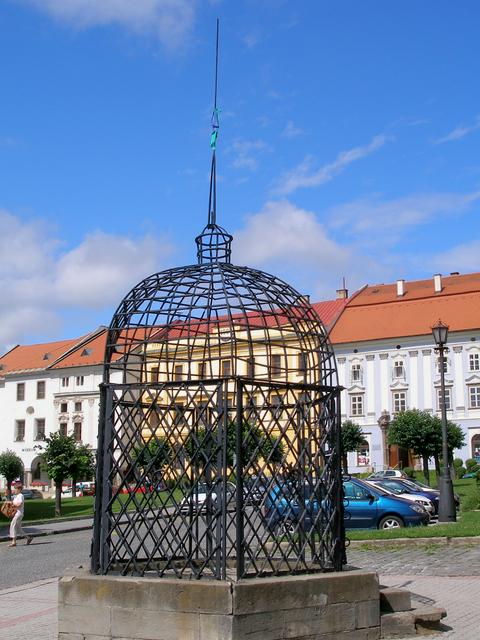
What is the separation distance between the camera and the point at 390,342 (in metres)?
61.1

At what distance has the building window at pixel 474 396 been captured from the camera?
187ft

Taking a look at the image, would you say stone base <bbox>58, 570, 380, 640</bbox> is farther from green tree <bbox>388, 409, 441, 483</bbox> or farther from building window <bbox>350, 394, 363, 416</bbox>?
building window <bbox>350, 394, 363, 416</bbox>

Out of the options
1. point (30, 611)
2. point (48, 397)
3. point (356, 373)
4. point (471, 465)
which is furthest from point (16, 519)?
point (48, 397)

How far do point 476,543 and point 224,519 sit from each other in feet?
28.8

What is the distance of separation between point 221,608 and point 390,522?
12.1 m

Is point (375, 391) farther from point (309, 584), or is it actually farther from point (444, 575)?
point (309, 584)

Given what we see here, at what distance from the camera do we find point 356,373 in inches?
2454

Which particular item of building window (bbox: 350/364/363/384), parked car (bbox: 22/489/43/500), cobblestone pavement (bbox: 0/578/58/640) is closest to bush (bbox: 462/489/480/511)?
cobblestone pavement (bbox: 0/578/58/640)

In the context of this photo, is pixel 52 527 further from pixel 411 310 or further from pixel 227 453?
pixel 411 310

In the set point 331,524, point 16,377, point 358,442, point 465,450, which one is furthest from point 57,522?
point 16,377

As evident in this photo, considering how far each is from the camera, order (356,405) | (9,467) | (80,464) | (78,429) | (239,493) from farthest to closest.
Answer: (78,429) → (356,405) → (9,467) → (80,464) → (239,493)

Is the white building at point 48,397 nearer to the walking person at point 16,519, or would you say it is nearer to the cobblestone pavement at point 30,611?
the walking person at point 16,519

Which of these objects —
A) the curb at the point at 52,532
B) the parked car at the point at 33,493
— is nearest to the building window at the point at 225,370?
the curb at the point at 52,532

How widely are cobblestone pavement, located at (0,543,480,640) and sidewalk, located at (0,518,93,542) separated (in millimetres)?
10595
